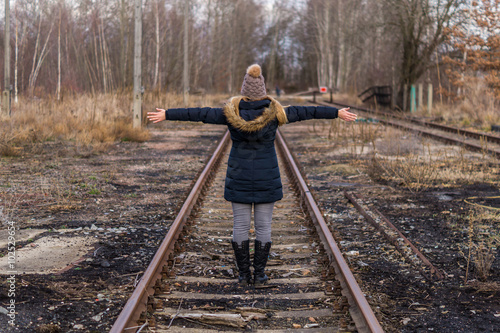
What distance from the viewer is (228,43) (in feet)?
215

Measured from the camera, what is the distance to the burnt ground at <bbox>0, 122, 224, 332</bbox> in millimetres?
4328

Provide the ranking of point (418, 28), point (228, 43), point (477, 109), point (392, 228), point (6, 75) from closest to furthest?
point (392, 228)
point (6, 75)
point (477, 109)
point (418, 28)
point (228, 43)

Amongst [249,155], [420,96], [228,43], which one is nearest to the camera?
[249,155]

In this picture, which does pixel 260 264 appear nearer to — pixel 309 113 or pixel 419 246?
pixel 309 113

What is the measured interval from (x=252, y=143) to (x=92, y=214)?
11.2 ft

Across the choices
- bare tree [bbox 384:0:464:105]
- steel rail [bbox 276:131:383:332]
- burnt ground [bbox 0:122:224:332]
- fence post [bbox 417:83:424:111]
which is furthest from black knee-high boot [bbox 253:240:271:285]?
fence post [bbox 417:83:424:111]

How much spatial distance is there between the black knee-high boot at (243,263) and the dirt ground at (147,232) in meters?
0.93

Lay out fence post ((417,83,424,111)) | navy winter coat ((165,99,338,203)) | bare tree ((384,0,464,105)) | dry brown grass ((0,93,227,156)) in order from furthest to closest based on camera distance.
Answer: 1. fence post ((417,83,424,111))
2. bare tree ((384,0,464,105))
3. dry brown grass ((0,93,227,156))
4. navy winter coat ((165,99,338,203))

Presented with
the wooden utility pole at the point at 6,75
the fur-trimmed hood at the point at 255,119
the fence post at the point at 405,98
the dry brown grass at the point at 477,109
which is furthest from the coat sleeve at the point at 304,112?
the fence post at the point at 405,98

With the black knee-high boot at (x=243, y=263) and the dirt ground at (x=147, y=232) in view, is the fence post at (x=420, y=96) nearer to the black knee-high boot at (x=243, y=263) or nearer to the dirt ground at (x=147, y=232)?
the dirt ground at (x=147, y=232)

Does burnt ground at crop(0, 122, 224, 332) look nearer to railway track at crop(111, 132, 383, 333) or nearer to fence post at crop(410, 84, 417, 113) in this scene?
railway track at crop(111, 132, 383, 333)

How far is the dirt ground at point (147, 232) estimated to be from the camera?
434cm

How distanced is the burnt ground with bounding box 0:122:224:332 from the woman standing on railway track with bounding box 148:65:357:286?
1.10 metres

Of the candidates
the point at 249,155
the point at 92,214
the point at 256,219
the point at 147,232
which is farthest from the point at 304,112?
the point at 92,214
